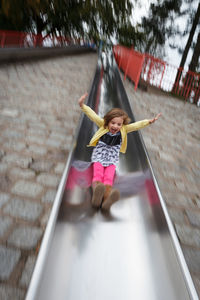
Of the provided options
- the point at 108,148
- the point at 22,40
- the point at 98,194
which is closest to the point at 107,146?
the point at 108,148

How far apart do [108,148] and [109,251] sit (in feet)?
4.33

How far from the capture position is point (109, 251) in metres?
1.90

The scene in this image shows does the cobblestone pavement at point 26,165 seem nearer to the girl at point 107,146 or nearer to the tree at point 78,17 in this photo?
the girl at point 107,146

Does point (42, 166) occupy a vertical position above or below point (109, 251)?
below

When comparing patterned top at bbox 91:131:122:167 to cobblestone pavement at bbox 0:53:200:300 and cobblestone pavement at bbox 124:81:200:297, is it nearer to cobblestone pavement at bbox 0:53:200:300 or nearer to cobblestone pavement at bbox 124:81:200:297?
cobblestone pavement at bbox 0:53:200:300

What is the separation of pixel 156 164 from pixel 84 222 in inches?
81.6

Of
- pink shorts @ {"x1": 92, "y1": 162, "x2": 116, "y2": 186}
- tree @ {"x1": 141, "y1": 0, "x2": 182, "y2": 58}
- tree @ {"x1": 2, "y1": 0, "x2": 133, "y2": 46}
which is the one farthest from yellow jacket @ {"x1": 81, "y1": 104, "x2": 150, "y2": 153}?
tree @ {"x1": 141, "y1": 0, "x2": 182, "y2": 58}

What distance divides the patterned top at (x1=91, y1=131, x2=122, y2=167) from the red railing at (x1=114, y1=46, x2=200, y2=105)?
23.8 feet

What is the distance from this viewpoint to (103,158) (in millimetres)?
2781

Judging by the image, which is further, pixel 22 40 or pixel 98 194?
pixel 22 40

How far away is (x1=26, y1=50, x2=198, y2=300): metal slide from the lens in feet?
5.04

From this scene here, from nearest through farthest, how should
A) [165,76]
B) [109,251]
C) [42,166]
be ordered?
[109,251] → [42,166] → [165,76]

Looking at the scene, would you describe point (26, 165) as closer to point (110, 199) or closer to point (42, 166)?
point (42, 166)

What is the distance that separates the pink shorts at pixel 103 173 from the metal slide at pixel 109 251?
0.11 meters
